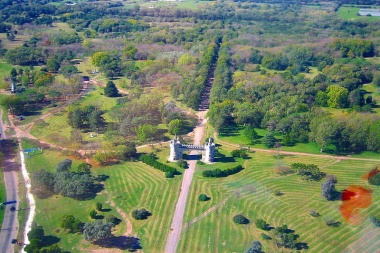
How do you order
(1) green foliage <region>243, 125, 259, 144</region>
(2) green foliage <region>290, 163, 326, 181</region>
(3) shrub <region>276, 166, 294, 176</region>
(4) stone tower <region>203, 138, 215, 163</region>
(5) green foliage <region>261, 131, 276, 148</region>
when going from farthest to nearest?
(1) green foliage <region>243, 125, 259, 144</region>, (5) green foliage <region>261, 131, 276, 148</region>, (4) stone tower <region>203, 138, 215, 163</region>, (3) shrub <region>276, 166, 294, 176</region>, (2) green foliage <region>290, 163, 326, 181</region>

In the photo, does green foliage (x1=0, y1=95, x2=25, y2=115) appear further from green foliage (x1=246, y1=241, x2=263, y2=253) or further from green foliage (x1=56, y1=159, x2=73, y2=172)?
green foliage (x1=246, y1=241, x2=263, y2=253)

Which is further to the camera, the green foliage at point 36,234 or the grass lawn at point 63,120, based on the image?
the grass lawn at point 63,120

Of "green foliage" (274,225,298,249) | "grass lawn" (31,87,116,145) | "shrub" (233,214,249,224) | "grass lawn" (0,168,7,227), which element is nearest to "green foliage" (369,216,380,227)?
"green foliage" (274,225,298,249)

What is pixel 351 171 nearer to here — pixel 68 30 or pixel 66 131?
pixel 66 131

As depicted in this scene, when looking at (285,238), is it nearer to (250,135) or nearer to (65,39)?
(250,135)

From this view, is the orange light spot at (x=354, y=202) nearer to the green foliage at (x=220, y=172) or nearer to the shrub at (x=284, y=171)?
the shrub at (x=284, y=171)

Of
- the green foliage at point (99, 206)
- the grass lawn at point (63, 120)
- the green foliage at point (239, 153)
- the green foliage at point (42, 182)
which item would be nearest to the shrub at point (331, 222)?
the green foliage at point (239, 153)
